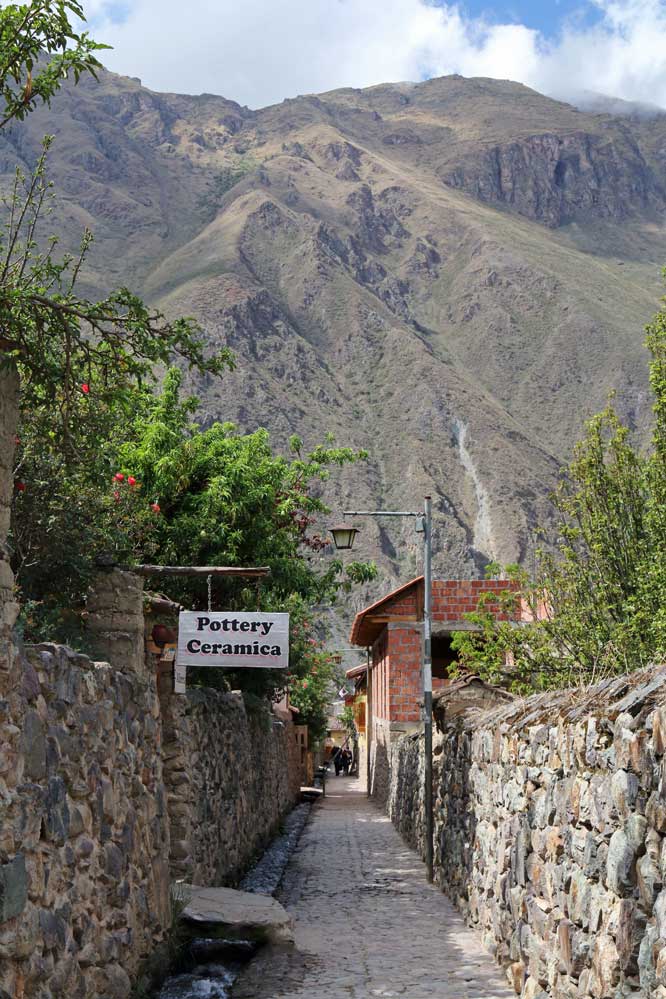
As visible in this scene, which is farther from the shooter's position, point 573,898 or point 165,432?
point 165,432

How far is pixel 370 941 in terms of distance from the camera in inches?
404

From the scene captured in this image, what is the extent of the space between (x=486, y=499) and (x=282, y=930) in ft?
267

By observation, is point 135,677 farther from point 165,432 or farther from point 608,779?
point 165,432

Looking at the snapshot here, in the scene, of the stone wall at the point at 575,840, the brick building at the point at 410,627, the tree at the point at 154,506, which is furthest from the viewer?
the brick building at the point at 410,627

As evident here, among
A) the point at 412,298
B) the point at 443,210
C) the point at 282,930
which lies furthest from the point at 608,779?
the point at 443,210

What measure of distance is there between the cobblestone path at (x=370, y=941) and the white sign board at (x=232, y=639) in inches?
99.1

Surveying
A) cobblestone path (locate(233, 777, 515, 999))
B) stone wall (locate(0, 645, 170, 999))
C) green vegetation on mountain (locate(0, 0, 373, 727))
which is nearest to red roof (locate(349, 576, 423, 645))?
green vegetation on mountain (locate(0, 0, 373, 727))

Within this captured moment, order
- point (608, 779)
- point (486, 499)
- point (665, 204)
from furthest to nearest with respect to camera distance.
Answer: point (665, 204)
point (486, 499)
point (608, 779)

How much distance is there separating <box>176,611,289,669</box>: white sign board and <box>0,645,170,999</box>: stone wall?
5.25ft

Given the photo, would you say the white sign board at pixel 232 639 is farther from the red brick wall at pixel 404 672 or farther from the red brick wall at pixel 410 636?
the red brick wall at pixel 404 672

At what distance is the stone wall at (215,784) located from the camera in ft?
33.0

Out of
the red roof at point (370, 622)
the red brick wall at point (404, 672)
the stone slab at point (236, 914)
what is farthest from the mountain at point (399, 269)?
the stone slab at point (236, 914)

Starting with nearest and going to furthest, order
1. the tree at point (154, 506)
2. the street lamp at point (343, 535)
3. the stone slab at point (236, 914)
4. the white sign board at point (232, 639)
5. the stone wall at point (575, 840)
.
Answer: the stone wall at point (575, 840)
the tree at point (154, 506)
the stone slab at point (236, 914)
the white sign board at point (232, 639)
the street lamp at point (343, 535)

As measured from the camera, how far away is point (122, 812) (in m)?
7.06
